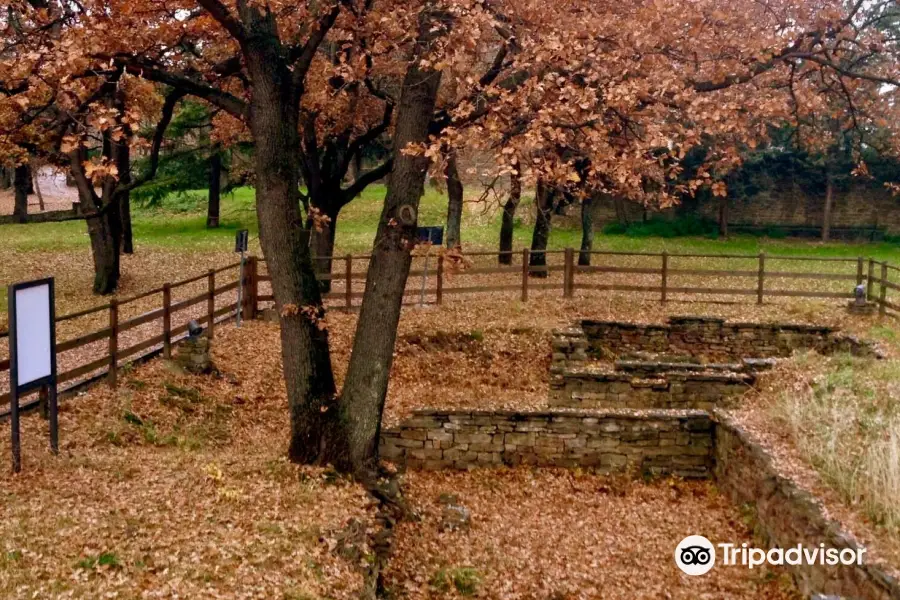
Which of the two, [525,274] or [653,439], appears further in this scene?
[525,274]

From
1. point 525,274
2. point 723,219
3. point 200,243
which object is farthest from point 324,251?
point 723,219

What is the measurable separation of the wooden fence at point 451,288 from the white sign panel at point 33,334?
0.84 metres

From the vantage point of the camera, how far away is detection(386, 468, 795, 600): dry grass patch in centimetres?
711

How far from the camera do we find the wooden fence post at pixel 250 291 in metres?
15.3

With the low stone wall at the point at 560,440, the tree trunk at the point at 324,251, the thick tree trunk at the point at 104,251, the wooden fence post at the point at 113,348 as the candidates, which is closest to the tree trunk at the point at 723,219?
the tree trunk at the point at 324,251

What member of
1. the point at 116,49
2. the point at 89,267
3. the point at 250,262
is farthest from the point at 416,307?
the point at 89,267

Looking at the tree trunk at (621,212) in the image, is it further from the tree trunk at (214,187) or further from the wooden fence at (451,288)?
the tree trunk at (214,187)

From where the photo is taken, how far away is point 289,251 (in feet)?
27.0

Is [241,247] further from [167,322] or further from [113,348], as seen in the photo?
[113,348]

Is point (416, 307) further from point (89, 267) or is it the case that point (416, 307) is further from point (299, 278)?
point (89, 267)

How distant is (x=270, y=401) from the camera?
1198 cm

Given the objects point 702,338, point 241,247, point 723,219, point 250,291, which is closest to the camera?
point 241,247

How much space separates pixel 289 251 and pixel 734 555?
16.9 feet

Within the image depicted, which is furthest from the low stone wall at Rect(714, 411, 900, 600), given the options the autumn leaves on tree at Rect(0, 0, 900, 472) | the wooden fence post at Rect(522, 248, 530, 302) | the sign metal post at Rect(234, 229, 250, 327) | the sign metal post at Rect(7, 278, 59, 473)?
the sign metal post at Rect(234, 229, 250, 327)
